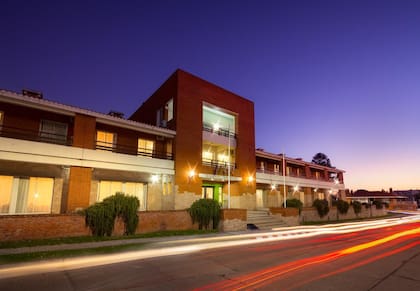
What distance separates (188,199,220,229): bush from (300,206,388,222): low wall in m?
12.8

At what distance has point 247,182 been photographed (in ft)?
88.3

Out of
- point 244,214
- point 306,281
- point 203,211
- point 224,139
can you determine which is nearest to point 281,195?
point 224,139

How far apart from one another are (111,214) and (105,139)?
27.7ft

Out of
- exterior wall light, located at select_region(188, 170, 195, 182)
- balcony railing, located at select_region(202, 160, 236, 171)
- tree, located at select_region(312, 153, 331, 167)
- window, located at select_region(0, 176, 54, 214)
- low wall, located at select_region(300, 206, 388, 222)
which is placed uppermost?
tree, located at select_region(312, 153, 331, 167)

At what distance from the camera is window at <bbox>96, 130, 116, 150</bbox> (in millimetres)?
20253

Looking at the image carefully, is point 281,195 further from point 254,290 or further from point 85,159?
point 254,290

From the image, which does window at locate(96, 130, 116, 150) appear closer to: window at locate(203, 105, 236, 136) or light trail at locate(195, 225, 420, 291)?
window at locate(203, 105, 236, 136)

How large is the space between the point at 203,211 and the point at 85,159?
9186 millimetres

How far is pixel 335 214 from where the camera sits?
3291cm

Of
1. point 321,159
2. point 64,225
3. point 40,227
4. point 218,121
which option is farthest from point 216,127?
point 321,159

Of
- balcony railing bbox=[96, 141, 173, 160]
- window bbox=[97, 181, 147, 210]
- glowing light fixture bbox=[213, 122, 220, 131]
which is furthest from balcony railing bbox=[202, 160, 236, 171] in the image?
window bbox=[97, 181, 147, 210]

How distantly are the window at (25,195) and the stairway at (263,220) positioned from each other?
52.7 ft

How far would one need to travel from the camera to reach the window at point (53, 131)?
18.0m

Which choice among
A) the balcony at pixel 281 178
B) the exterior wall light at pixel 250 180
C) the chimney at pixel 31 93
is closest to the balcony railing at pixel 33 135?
the chimney at pixel 31 93
